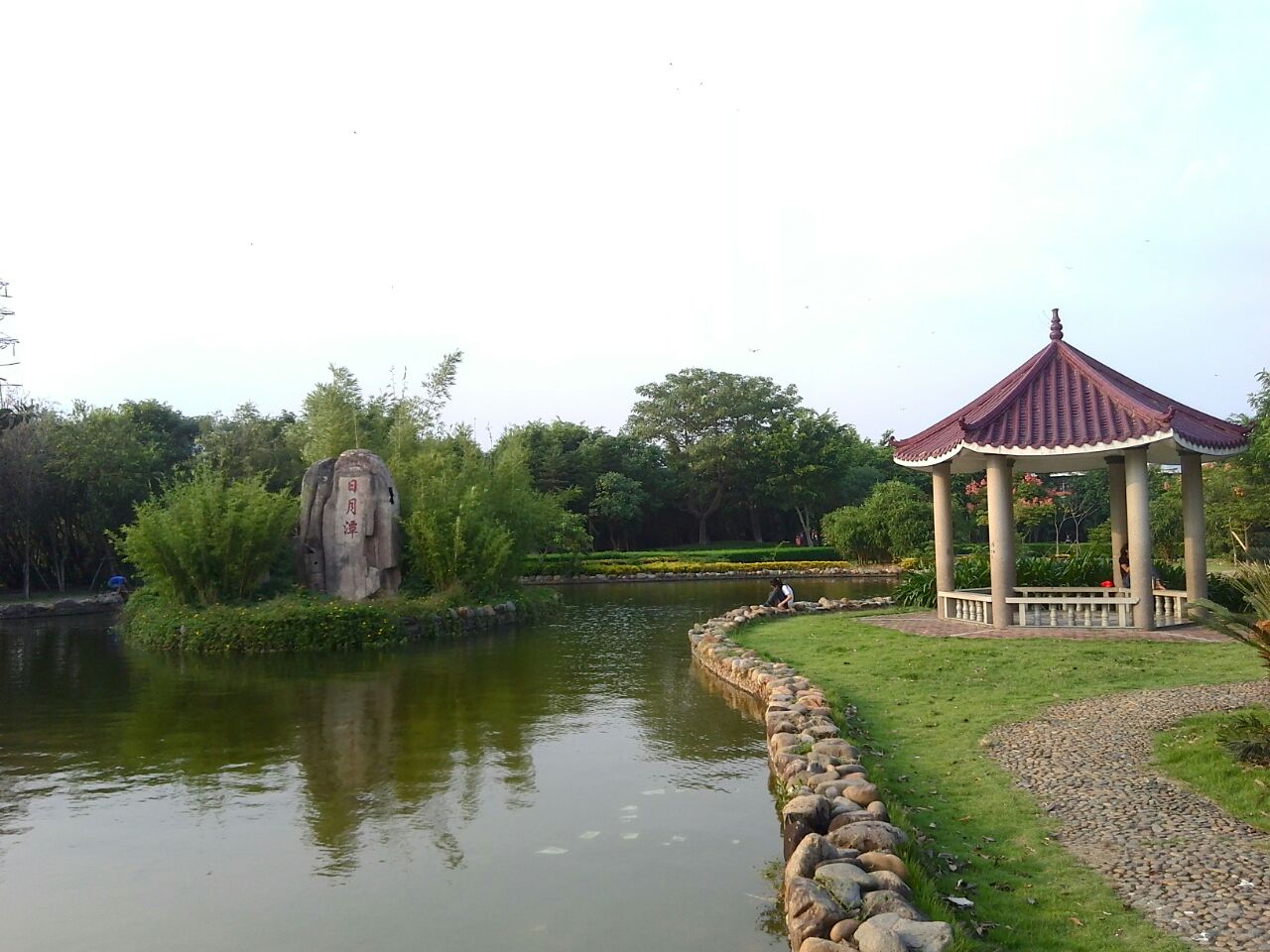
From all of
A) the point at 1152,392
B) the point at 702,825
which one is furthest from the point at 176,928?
the point at 1152,392

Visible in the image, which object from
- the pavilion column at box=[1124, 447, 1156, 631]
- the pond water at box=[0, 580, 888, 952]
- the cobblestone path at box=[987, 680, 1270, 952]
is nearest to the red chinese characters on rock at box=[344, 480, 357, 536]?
the pond water at box=[0, 580, 888, 952]

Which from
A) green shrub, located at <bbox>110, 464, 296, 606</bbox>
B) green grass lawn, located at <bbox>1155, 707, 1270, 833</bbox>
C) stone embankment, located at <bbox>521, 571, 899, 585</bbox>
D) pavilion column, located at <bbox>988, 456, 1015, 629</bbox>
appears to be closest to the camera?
green grass lawn, located at <bbox>1155, 707, 1270, 833</bbox>

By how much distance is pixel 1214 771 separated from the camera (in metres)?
A: 5.59

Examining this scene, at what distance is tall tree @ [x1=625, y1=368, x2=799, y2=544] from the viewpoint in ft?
131

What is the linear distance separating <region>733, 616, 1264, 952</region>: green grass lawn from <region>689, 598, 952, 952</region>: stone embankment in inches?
8.5

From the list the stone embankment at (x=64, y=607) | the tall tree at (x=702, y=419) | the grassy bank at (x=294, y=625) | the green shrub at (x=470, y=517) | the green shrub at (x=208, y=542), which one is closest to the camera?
the grassy bank at (x=294, y=625)

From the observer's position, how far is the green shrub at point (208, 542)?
50.0 ft

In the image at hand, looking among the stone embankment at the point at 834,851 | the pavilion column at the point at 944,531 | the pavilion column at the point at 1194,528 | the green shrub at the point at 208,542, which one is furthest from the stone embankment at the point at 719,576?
the stone embankment at the point at 834,851

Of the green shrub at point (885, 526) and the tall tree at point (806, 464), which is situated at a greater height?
the tall tree at point (806, 464)

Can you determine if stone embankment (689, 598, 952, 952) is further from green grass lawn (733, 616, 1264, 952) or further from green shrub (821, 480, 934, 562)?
green shrub (821, 480, 934, 562)

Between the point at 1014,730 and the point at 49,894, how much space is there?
6.05 meters

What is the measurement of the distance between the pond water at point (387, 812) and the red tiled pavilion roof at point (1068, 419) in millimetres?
5068

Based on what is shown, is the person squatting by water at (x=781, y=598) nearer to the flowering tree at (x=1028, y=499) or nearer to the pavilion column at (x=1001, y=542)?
the pavilion column at (x=1001, y=542)

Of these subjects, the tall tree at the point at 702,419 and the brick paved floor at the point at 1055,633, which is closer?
the brick paved floor at the point at 1055,633
